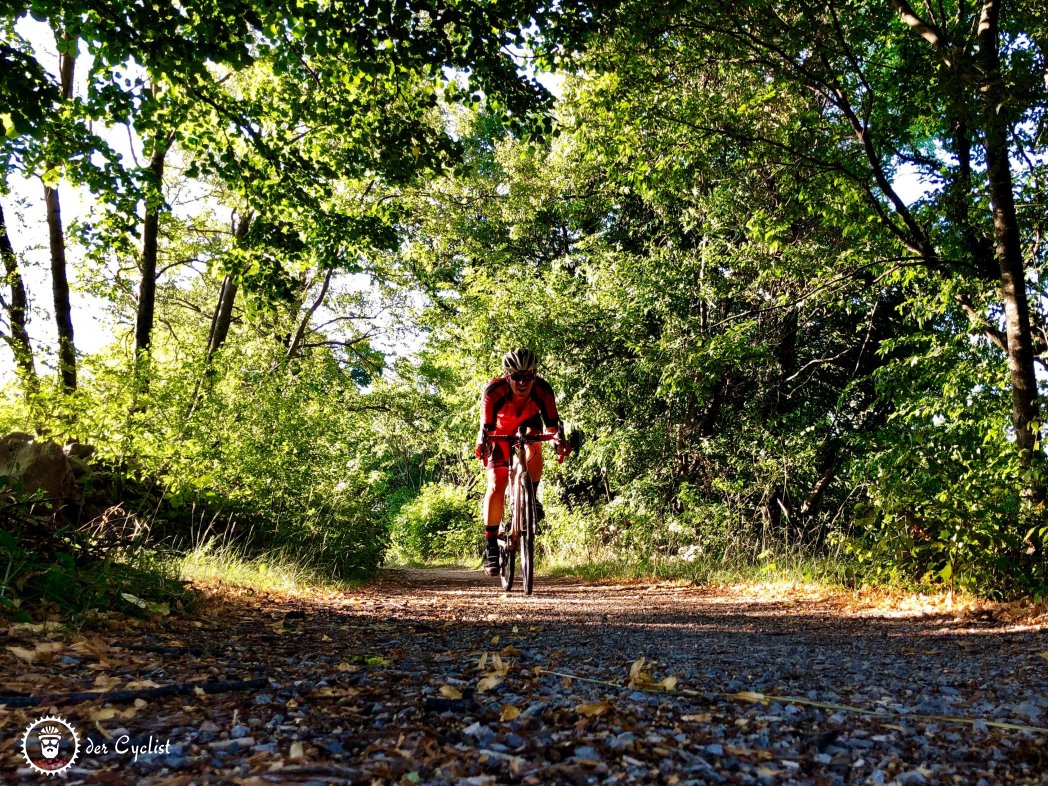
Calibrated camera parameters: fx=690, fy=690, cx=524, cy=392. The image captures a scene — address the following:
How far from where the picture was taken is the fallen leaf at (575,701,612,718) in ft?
7.03

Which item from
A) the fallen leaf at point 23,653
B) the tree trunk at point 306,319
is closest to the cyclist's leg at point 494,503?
the fallen leaf at point 23,653

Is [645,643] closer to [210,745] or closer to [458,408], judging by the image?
[210,745]

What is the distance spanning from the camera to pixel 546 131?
310 inches

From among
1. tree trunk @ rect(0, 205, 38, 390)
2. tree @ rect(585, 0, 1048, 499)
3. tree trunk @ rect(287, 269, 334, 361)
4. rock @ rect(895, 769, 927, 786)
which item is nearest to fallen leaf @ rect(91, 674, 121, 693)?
rock @ rect(895, 769, 927, 786)

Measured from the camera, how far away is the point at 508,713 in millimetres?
2158

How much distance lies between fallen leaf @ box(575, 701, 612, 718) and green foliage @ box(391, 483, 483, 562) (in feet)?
58.4

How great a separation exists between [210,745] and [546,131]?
7.25 metres

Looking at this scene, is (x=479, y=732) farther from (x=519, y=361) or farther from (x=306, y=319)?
(x=306, y=319)

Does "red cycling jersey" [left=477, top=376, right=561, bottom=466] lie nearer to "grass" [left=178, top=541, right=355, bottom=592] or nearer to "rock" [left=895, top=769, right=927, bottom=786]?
"grass" [left=178, top=541, right=355, bottom=592]

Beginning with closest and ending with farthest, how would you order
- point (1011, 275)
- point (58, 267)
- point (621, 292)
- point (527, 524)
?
point (1011, 275) → point (527, 524) → point (58, 267) → point (621, 292)

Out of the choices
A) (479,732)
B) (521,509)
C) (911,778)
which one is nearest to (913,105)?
(521,509)

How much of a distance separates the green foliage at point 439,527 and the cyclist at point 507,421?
12.7 metres

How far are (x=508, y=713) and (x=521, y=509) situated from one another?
16.8ft

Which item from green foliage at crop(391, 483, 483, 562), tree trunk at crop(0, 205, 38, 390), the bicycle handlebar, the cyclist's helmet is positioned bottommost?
green foliage at crop(391, 483, 483, 562)
